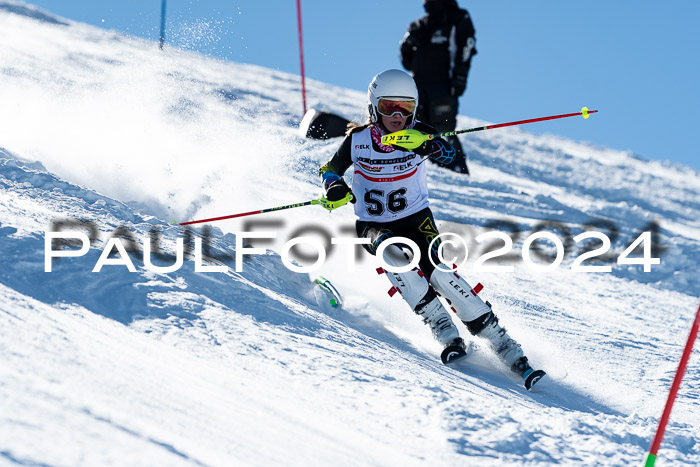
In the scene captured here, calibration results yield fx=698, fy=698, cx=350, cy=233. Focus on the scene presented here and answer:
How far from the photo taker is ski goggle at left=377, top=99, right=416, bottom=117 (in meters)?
4.30

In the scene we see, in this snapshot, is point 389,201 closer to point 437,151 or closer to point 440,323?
point 437,151

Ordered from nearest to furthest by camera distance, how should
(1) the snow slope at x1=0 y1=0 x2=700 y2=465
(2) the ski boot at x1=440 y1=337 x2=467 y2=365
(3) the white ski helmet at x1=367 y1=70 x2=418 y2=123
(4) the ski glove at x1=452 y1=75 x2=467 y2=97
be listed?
1. (1) the snow slope at x1=0 y1=0 x2=700 y2=465
2. (2) the ski boot at x1=440 y1=337 x2=467 y2=365
3. (3) the white ski helmet at x1=367 y1=70 x2=418 y2=123
4. (4) the ski glove at x1=452 y1=75 x2=467 y2=97

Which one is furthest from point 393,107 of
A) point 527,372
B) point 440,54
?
point 440,54

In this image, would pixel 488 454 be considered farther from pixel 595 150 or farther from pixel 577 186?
pixel 595 150

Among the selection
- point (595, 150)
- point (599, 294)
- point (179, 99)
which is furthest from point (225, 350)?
point (595, 150)

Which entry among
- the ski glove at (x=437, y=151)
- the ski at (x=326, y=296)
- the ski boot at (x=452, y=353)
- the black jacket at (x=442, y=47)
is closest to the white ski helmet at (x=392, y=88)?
the ski glove at (x=437, y=151)

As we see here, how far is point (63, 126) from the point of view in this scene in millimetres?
7301

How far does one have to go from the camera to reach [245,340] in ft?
9.91

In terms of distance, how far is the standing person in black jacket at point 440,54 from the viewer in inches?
343

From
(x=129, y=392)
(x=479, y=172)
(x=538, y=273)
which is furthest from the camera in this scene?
(x=479, y=172)

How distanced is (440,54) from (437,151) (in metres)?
4.94

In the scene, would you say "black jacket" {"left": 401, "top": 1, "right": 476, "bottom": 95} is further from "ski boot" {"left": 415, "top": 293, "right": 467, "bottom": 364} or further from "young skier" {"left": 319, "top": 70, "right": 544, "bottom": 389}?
"ski boot" {"left": 415, "top": 293, "right": 467, "bottom": 364}

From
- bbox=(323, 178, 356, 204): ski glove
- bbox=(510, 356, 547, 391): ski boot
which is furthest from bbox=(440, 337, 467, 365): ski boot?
bbox=(323, 178, 356, 204): ski glove

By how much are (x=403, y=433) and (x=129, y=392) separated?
0.91 metres
